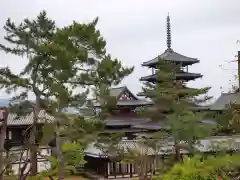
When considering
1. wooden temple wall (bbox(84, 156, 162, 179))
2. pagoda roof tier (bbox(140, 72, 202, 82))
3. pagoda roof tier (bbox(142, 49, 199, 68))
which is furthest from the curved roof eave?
wooden temple wall (bbox(84, 156, 162, 179))

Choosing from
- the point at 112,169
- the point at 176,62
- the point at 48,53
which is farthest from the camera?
the point at 176,62

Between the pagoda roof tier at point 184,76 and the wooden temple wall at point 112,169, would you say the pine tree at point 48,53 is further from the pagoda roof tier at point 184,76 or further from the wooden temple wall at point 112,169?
the pagoda roof tier at point 184,76

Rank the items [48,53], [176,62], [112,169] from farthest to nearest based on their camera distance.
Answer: [176,62] < [112,169] < [48,53]

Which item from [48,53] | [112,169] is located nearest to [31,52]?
[48,53]

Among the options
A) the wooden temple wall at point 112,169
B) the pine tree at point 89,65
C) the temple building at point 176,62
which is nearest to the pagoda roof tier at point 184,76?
the temple building at point 176,62

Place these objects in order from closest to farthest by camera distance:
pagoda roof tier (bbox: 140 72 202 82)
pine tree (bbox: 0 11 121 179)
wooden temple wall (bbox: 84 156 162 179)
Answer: pine tree (bbox: 0 11 121 179) < wooden temple wall (bbox: 84 156 162 179) < pagoda roof tier (bbox: 140 72 202 82)

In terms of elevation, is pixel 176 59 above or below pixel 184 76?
above

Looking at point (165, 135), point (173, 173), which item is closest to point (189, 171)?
point (173, 173)

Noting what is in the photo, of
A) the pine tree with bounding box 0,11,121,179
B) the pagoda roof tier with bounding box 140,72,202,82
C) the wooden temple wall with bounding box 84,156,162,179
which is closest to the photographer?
the pine tree with bounding box 0,11,121,179

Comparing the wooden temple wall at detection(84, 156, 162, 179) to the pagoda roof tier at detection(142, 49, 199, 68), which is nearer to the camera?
the wooden temple wall at detection(84, 156, 162, 179)

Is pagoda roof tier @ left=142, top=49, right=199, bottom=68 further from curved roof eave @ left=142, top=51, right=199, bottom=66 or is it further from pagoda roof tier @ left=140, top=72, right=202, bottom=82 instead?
pagoda roof tier @ left=140, top=72, right=202, bottom=82

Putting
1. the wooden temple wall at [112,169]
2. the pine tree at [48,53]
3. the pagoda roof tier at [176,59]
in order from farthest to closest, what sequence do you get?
the pagoda roof tier at [176,59], the wooden temple wall at [112,169], the pine tree at [48,53]

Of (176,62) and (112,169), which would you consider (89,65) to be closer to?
(112,169)

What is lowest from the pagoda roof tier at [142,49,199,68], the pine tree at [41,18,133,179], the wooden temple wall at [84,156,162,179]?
the wooden temple wall at [84,156,162,179]
